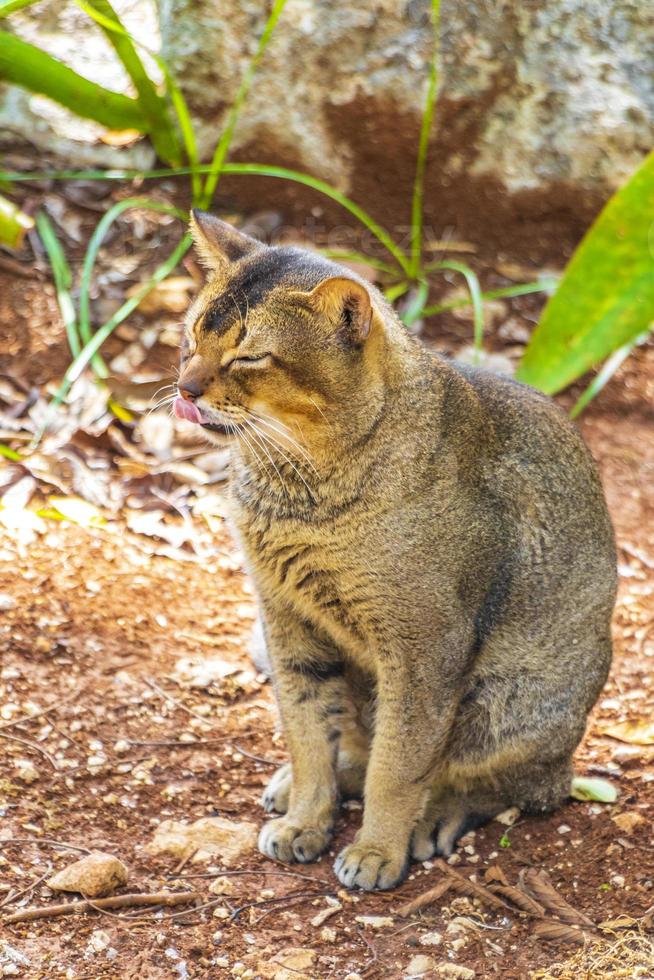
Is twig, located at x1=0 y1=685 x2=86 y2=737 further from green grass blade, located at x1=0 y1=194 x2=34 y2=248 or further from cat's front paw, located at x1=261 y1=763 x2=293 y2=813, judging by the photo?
green grass blade, located at x1=0 y1=194 x2=34 y2=248

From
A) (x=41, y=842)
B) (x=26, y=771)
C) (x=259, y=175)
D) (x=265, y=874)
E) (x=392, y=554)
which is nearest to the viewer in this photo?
(x=392, y=554)

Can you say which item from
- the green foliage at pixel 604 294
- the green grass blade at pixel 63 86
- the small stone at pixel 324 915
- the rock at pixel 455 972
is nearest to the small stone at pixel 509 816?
the small stone at pixel 324 915

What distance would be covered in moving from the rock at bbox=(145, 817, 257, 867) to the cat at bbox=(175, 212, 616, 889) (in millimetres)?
112

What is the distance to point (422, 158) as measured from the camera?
5766 mm

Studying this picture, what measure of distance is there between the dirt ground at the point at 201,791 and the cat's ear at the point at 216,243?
5.27 ft

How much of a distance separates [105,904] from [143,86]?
3890 millimetres

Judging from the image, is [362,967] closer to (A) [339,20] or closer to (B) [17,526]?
(B) [17,526]

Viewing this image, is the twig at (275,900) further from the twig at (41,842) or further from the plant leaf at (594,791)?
the plant leaf at (594,791)

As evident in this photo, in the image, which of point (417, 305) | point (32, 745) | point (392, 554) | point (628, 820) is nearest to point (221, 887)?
point (32, 745)

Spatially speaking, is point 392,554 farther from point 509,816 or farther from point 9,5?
point 9,5

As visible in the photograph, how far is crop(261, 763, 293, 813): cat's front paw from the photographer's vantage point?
3795mm

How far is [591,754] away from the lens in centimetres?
423

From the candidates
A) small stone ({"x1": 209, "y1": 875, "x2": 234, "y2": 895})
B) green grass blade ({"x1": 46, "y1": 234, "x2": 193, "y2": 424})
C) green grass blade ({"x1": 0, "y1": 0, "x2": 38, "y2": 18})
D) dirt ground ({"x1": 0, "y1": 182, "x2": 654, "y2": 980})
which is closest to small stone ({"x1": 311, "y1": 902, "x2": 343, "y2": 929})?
dirt ground ({"x1": 0, "y1": 182, "x2": 654, "y2": 980})

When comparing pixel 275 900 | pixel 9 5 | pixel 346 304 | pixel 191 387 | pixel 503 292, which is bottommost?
pixel 275 900
